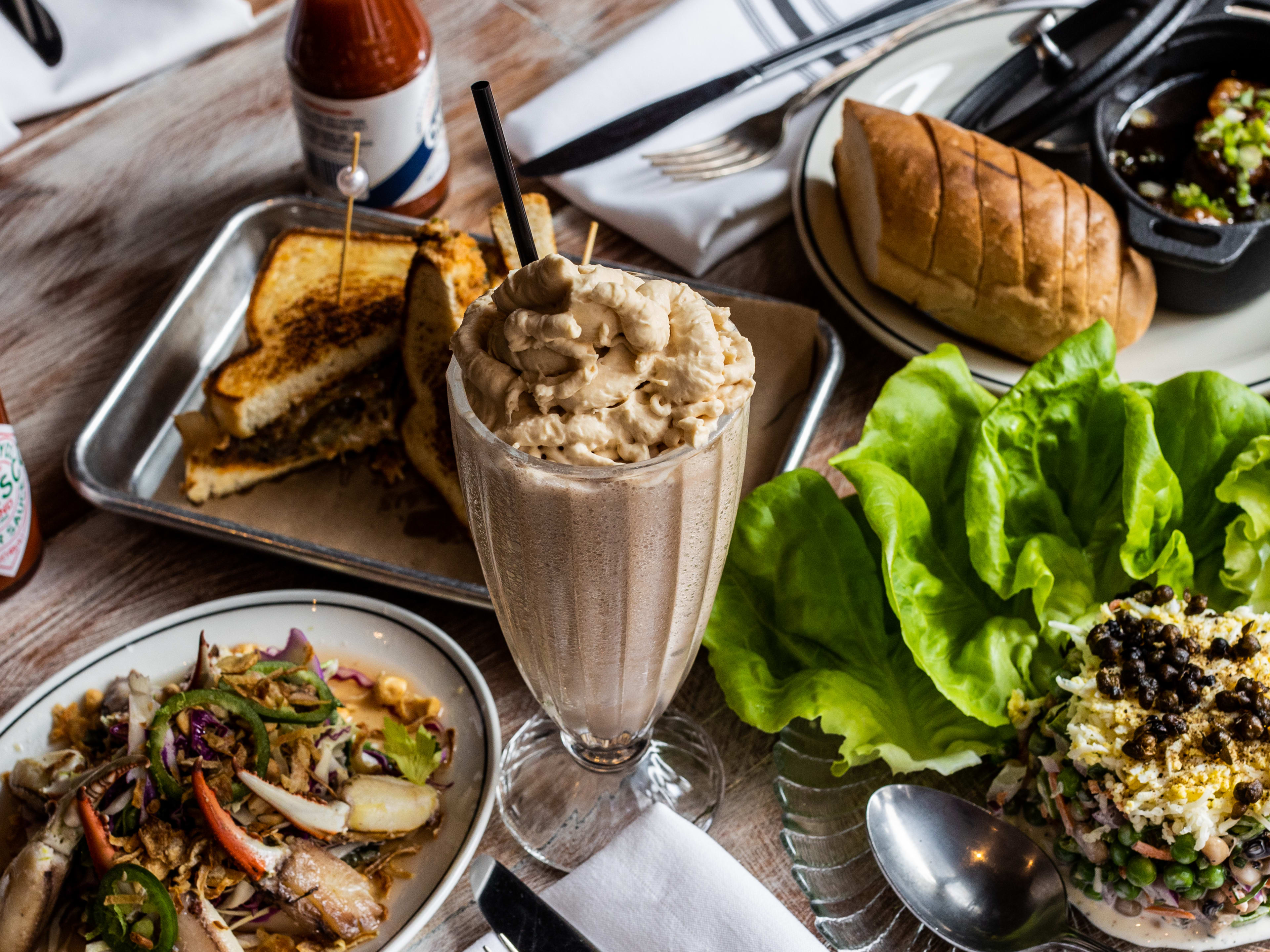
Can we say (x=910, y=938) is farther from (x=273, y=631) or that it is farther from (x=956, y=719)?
(x=273, y=631)

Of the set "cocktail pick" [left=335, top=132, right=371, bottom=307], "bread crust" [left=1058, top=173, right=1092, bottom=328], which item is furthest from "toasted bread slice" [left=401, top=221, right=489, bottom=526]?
"bread crust" [left=1058, top=173, right=1092, bottom=328]

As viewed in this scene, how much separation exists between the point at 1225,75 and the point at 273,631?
1700mm

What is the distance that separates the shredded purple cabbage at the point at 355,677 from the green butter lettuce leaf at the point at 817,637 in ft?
1.31

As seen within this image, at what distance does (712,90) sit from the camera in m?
1.96

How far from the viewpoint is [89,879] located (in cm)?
114

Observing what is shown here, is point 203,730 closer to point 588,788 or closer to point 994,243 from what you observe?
point 588,788

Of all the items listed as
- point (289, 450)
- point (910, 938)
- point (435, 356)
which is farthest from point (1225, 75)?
point (289, 450)

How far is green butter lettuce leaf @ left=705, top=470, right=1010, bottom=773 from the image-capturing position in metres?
1.26

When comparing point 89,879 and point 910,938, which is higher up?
point 89,879

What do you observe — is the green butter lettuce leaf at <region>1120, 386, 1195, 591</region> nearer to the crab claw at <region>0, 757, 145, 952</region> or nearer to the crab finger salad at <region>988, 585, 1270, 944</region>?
the crab finger salad at <region>988, 585, 1270, 944</region>

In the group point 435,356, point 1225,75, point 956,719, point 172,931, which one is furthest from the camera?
point 1225,75

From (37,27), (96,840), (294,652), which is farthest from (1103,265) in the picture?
(37,27)

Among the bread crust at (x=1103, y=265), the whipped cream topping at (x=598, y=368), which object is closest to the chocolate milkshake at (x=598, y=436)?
the whipped cream topping at (x=598, y=368)

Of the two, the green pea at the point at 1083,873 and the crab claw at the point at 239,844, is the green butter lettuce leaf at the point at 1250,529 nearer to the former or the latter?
the green pea at the point at 1083,873
